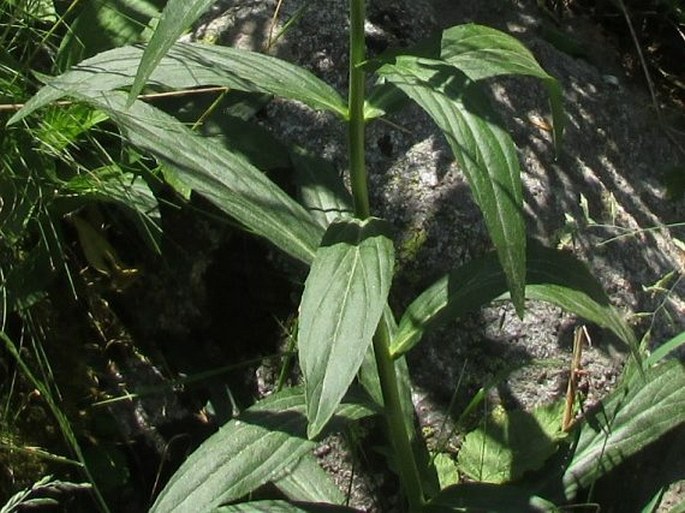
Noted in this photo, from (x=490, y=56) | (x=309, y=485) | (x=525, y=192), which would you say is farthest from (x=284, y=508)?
(x=525, y=192)

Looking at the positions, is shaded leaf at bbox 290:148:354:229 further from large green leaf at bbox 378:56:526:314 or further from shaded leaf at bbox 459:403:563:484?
large green leaf at bbox 378:56:526:314

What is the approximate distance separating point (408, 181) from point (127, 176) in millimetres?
670

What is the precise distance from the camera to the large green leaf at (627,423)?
Result: 8.04 ft

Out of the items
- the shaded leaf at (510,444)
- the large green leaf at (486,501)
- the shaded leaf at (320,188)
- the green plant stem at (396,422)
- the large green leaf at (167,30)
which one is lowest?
the shaded leaf at (510,444)

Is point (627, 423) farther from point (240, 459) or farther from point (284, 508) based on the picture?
point (240, 459)

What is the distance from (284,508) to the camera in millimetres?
2270

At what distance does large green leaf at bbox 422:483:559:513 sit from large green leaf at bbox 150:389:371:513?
0.92ft

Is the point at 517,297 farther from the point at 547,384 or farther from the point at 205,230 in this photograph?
the point at 205,230

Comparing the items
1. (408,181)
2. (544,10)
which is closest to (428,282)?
(408,181)

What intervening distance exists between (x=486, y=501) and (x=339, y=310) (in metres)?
0.64

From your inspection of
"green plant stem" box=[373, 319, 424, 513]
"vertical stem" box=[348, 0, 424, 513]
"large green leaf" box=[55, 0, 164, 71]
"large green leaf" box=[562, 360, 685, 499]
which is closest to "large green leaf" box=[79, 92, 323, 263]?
"vertical stem" box=[348, 0, 424, 513]

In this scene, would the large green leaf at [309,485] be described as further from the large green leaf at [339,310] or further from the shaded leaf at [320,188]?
the large green leaf at [339,310]

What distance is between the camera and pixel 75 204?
2.55 meters

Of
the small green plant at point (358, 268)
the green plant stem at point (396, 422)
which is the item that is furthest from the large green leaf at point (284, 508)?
the green plant stem at point (396, 422)
